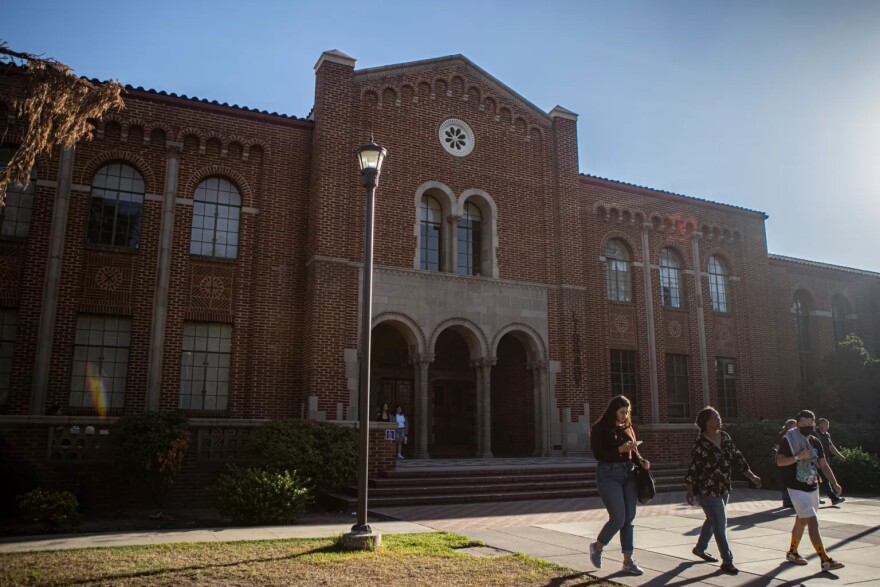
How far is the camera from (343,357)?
1812 cm

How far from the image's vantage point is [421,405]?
18906 mm

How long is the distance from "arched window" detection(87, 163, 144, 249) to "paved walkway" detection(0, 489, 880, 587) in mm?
9372

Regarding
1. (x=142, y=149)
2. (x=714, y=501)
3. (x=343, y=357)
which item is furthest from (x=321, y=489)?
(x=142, y=149)

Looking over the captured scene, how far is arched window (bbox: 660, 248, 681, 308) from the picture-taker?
24.9m

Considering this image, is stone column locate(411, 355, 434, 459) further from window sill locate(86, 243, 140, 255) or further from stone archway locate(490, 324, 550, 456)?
window sill locate(86, 243, 140, 255)

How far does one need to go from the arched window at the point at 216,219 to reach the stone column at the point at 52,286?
9.67 feet

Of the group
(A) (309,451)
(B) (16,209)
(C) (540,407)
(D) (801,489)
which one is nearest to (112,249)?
(B) (16,209)

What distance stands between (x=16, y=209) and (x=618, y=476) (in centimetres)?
1546

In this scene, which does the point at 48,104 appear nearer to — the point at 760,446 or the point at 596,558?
the point at 596,558

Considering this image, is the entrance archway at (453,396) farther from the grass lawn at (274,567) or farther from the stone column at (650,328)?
the grass lawn at (274,567)

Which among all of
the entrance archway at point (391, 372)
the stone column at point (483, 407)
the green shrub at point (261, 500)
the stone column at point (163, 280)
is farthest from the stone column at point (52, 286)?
the stone column at point (483, 407)

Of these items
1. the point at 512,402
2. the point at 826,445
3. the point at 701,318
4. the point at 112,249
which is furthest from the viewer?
the point at 701,318

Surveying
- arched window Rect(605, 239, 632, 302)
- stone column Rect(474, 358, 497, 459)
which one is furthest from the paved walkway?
arched window Rect(605, 239, 632, 302)

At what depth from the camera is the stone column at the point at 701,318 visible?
24.5 m
